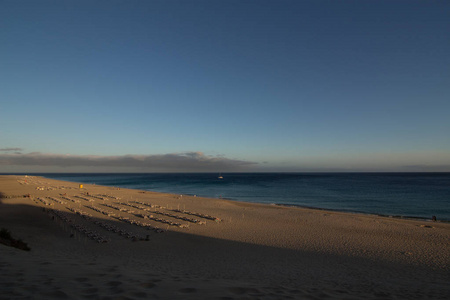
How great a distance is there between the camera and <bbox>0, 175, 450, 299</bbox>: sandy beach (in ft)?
15.3

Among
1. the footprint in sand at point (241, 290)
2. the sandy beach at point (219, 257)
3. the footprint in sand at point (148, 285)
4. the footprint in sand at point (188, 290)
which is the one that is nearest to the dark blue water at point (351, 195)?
the sandy beach at point (219, 257)

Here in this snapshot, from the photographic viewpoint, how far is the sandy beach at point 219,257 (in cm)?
465

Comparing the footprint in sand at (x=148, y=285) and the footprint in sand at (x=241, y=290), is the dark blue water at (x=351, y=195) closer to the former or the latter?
the footprint in sand at (x=241, y=290)

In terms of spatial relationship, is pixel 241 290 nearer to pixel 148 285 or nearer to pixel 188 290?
pixel 188 290

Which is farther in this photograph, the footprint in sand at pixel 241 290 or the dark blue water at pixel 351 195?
the dark blue water at pixel 351 195

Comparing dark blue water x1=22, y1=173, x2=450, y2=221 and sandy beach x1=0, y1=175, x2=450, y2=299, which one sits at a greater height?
sandy beach x1=0, y1=175, x2=450, y2=299

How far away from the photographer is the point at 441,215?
32.1 metres

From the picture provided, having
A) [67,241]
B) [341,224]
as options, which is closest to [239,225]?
[341,224]

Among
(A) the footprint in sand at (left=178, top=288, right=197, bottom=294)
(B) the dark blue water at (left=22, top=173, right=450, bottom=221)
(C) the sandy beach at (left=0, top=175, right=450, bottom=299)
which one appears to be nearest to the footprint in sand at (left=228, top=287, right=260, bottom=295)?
(C) the sandy beach at (left=0, top=175, right=450, bottom=299)

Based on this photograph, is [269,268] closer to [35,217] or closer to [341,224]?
[341,224]

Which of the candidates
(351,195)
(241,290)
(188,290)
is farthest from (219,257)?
(351,195)

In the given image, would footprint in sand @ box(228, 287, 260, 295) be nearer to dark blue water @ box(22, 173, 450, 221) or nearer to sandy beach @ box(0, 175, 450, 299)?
sandy beach @ box(0, 175, 450, 299)

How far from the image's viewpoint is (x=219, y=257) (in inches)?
550

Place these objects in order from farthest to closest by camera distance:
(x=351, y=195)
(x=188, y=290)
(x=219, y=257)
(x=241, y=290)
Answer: (x=351, y=195) → (x=219, y=257) → (x=241, y=290) → (x=188, y=290)
